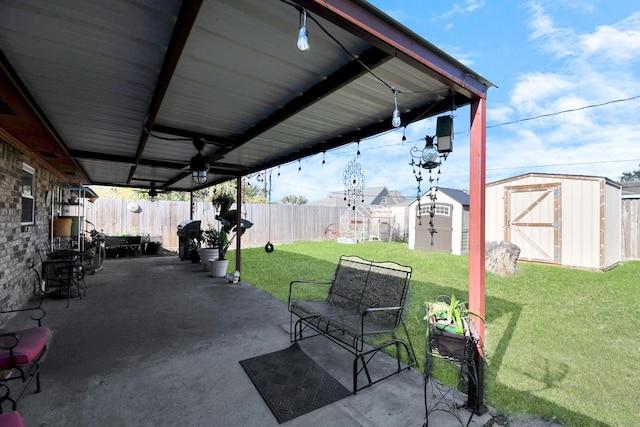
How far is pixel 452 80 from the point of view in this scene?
2043 millimetres

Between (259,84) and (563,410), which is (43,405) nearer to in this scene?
(259,84)

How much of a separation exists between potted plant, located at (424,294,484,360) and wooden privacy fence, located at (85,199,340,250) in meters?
7.01

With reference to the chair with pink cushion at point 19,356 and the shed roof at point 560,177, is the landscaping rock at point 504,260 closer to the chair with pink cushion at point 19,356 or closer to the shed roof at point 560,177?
the shed roof at point 560,177

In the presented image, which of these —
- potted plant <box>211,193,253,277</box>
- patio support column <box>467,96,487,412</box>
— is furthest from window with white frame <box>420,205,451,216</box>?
patio support column <box>467,96,487,412</box>

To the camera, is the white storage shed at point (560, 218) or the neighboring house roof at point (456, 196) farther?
the neighboring house roof at point (456, 196)

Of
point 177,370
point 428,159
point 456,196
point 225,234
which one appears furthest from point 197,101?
point 456,196

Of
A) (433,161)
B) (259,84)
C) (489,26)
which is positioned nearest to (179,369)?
(259,84)

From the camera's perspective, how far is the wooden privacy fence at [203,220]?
10.6 metres

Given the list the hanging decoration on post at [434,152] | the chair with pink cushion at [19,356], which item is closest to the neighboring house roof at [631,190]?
the hanging decoration on post at [434,152]

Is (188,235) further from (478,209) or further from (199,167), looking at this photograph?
(478,209)

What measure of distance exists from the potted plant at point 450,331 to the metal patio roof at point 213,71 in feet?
5.57

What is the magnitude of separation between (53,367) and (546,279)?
837cm

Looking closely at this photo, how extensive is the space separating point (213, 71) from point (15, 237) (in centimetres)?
391

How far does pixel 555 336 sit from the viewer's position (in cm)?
341
